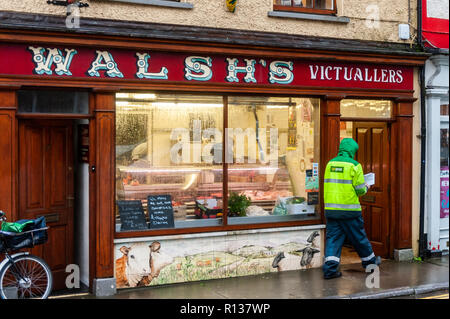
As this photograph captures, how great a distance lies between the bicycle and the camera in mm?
7332

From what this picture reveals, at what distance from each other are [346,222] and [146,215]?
2.99 meters

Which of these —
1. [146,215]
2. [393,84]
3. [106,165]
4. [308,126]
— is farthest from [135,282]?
[393,84]

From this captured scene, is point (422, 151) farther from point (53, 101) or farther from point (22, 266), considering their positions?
point (22, 266)

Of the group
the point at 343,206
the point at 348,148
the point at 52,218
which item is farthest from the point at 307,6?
the point at 52,218

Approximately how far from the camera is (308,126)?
33.3 ft

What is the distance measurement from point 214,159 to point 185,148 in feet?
1.63

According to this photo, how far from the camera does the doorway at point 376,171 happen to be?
10.9m

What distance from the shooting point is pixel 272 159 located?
10.0 m

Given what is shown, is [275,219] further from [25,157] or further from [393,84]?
[25,157]

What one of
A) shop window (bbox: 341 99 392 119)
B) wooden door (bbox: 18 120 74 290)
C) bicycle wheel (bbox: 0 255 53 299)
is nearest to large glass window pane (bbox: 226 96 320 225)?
shop window (bbox: 341 99 392 119)

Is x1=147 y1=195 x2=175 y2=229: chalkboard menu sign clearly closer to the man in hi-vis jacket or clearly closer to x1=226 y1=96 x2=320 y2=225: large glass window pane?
x1=226 y1=96 x2=320 y2=225: large glass window pane

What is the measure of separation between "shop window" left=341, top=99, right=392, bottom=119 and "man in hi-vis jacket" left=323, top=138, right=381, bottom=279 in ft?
4.73

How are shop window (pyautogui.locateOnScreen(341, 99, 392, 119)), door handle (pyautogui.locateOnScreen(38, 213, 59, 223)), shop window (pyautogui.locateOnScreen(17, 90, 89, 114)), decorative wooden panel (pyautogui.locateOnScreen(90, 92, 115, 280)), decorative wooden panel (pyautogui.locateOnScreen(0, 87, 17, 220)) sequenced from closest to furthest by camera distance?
decorative wooden panel (pyautogui.locateOnScreen(0, 87, 17, 220)) < shop window (pyautogui.locateOnScreen(17, 90, 89, 114)) < decorative wooden panel (pyautogui.locateOnScreen(90, 92, 115, 280)) < door handle (pyautogui.locateOnScreen(38, 213, 59, 223)) < shop window (pyautogui.locateOnScreen(341, 99, 392, 119))

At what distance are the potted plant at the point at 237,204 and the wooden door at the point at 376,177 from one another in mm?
2792
